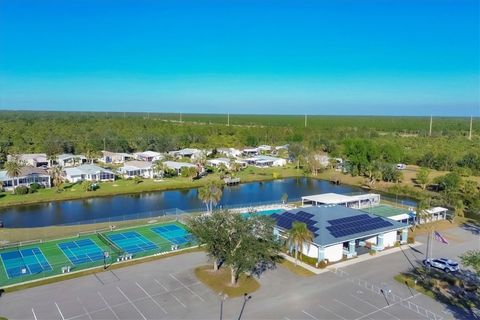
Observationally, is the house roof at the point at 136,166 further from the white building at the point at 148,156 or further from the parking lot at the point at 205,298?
the parking lot at the point at 205,298

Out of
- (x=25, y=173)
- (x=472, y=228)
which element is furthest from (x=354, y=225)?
(x=25, y=173)

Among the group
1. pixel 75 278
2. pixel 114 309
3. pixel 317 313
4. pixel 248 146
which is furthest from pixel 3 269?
pixel 248 146

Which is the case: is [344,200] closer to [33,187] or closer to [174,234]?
[174,234]

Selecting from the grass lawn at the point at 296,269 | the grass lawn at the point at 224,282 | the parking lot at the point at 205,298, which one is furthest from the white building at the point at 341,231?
the grass lawn at the point at 224,282

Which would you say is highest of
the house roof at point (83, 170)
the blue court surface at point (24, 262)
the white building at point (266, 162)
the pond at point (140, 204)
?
the house roof at point (83, 170)

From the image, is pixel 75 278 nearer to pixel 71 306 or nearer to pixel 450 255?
pixel 71 306

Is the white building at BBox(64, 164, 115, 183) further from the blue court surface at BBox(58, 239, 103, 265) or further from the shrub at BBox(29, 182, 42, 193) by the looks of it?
the blue court surface at BBox(58, 239, 103, 265)
